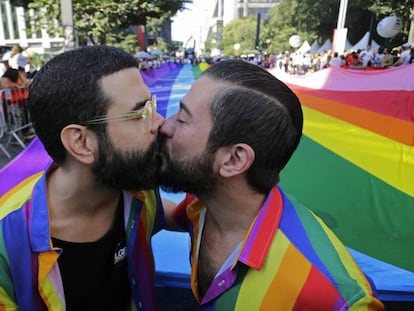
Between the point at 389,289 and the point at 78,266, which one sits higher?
the point at 78,266

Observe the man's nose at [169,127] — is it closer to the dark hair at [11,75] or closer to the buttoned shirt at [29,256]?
the buttoned shirt at [29,256]

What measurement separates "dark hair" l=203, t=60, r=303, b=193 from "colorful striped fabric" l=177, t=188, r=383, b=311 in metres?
0.18

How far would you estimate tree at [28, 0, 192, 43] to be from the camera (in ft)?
60.2

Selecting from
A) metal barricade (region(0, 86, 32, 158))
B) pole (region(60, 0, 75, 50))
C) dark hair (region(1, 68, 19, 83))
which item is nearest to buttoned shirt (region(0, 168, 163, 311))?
metal barricade (region(0, 86, 32, 158))

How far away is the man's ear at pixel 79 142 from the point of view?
5.10 feet

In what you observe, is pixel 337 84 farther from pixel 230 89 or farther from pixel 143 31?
pixel 143 31

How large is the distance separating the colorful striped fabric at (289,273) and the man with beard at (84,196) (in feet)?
1.78

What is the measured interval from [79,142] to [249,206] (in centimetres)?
80

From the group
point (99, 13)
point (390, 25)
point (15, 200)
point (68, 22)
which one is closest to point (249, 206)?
point (15, 200)

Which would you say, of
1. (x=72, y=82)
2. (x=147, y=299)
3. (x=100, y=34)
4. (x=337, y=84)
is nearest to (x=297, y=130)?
(x=72, y=82)

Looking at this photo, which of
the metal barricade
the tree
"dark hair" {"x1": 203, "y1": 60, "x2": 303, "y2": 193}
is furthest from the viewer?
the tree

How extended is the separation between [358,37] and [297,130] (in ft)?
143

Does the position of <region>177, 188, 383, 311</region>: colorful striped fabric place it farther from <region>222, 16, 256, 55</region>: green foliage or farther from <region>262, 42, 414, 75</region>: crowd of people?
<region>222, 16, 256, 55</region>: green foliage

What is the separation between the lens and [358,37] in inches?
1567
